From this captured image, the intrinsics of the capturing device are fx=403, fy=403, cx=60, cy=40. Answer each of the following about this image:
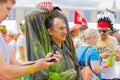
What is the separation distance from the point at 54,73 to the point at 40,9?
616 millimetres

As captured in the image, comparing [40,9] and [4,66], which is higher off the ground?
[40,9]

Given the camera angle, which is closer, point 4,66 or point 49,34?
point 4,66

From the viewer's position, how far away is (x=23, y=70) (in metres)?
2.69

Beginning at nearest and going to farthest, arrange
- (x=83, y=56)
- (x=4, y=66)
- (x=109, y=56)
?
(x=4, y=66) < (x=83, y=56) < (x=109, y=56)

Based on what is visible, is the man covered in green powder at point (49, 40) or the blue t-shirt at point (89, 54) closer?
the man covered in green powder at point (49, 40)

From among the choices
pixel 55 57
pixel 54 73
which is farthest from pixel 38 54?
pixel 55 57

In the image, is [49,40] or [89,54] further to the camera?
[89,54]

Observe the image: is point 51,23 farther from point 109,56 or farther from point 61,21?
point 109,56

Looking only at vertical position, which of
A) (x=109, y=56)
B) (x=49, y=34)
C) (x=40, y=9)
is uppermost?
(x=40, y=9)

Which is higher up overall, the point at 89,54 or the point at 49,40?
the point at 49,40

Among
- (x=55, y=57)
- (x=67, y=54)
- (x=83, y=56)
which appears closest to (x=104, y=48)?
(x=83, y=56)

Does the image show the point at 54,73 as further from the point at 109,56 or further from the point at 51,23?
the point at 109,56

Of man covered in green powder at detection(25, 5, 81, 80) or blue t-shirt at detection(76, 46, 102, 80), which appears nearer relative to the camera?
man covered in green powder at detection(25, 5, 81, 80)

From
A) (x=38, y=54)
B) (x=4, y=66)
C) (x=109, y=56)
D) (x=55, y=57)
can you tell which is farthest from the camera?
(x=109, y=56)
